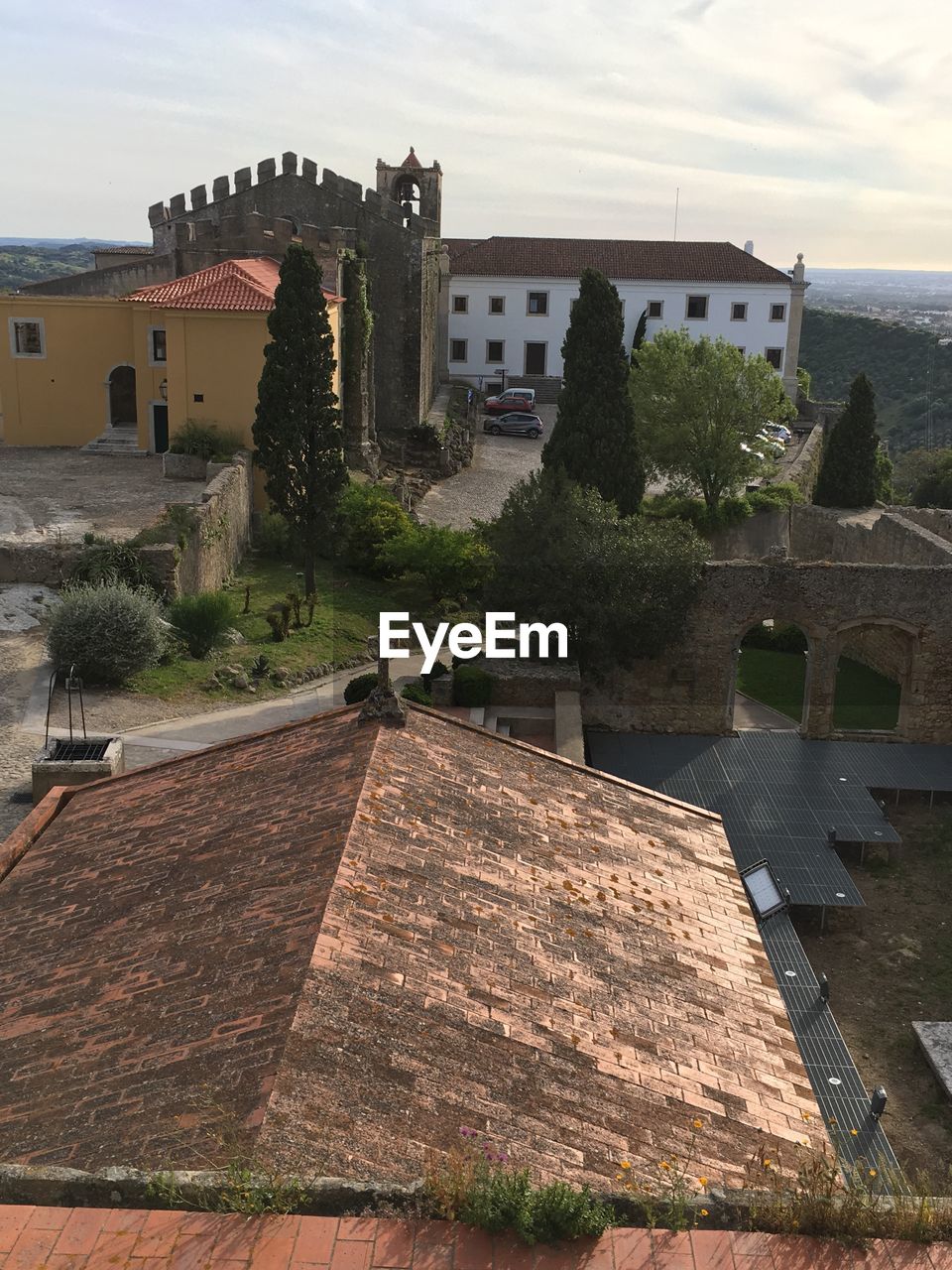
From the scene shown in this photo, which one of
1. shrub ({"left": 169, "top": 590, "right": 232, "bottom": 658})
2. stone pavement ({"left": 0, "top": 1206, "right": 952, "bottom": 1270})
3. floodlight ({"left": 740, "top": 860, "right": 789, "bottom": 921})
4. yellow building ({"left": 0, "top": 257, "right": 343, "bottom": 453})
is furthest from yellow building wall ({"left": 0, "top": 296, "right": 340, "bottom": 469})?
stone pavement ({"left": 0, "top": 1206, "right": 952, "bottom": 1270})

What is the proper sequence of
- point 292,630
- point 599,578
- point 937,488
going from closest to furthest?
point 599,578, point 292,630, point 937,488

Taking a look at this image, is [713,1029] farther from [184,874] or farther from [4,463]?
[4,463]

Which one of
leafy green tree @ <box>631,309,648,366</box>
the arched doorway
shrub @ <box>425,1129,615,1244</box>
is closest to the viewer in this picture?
shrub @ <box>425,1129,615,1244</box>

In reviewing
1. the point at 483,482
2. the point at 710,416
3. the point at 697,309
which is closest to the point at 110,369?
the point at 483,482

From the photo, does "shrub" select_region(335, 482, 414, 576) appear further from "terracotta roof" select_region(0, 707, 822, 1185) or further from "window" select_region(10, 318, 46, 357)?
"terracotta roof" select_region(0, 707, 822, 1185)

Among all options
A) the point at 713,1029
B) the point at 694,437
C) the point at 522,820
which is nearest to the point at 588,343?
the point at 694,437

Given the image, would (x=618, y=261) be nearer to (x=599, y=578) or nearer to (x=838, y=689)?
(x=838, y=689)
